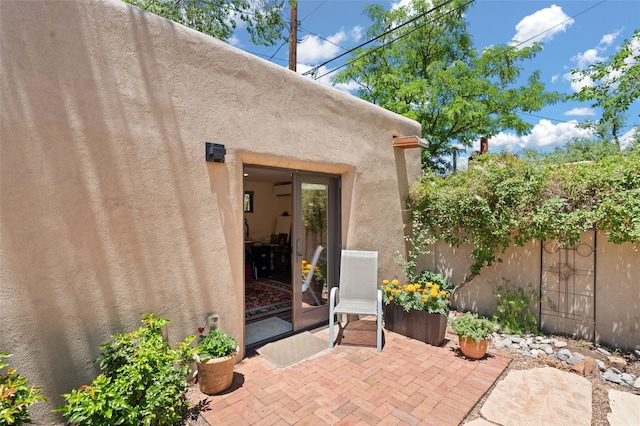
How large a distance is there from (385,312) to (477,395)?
7.60 feet

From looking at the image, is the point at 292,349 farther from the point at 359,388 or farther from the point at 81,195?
the point at 81,195

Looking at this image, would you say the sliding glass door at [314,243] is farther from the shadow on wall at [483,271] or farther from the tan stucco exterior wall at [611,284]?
the tan stucco exterior wall at [611,284]

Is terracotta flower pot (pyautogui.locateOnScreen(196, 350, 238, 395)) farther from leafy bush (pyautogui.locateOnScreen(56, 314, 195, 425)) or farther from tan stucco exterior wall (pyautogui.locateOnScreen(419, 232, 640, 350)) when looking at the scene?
tan stucco exterior wall (pyautogui.locateOnScreen(419, 232, 640, 350))

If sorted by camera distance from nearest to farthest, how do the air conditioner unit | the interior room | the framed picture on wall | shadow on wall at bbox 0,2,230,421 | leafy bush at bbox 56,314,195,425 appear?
leafy bush at bbox 56,314,195,425
shadow on wall at bbox 0,2,230,421
the interior room
the framed picture on wall
the air conditioner unit

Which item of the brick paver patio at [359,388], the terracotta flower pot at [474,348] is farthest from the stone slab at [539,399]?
the terracotta flower pot at [474,348]

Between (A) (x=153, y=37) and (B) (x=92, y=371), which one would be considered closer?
(B) (x=92, y=371)

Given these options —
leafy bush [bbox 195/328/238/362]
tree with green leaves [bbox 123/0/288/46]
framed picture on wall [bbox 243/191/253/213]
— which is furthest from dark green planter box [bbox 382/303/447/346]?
tree with green leaves [bbox 123/0/288/46]

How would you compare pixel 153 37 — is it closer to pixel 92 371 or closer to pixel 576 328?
pixel 92 371

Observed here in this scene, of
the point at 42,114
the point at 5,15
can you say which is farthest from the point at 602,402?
the point at 5,15

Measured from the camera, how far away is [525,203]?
5441mm

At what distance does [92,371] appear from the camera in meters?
3.23

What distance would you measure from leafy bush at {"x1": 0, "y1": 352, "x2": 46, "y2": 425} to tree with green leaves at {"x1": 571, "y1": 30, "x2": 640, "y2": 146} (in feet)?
53.7

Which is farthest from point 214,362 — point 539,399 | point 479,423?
point 539,399

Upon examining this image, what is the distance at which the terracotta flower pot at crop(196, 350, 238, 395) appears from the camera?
12.0ft
